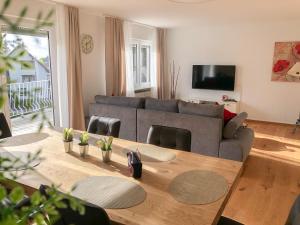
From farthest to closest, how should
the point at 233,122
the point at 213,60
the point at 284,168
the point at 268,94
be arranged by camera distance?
the point at 213,60, the point at 268,94, the point at 284,168, the point at 233,122

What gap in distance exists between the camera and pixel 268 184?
314cm

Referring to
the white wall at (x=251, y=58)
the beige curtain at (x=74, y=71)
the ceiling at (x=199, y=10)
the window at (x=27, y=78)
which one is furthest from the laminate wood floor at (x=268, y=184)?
the beige curtain at (x=74, y=71)

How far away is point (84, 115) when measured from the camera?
15.6ft

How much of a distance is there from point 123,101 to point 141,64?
310 cm

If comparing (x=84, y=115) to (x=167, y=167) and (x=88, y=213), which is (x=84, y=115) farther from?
(x=88, y=213)

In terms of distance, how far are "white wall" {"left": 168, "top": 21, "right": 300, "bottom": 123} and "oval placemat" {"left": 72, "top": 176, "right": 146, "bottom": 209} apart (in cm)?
549

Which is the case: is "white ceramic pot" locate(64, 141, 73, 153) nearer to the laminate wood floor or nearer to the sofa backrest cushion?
the laminate wood floor

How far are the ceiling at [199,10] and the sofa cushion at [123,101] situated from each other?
151cm

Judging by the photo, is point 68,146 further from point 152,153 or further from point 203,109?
point 203,109

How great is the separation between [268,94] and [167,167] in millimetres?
5169

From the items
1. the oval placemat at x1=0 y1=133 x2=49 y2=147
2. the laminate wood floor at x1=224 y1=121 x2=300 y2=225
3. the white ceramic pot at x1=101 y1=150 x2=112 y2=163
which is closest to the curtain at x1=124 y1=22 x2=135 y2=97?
the laminate wood floor at x1=224 y1=121 x2=300 y2=225

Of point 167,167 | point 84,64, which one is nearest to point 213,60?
point 84,64

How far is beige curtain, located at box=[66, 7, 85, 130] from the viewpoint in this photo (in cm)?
423

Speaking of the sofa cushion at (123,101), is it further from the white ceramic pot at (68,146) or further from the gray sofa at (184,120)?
the white ceramic pot at (68,146)
